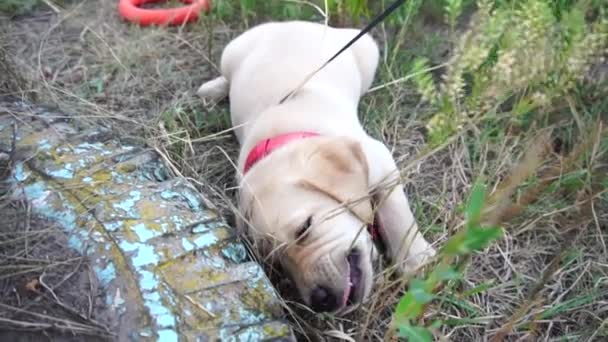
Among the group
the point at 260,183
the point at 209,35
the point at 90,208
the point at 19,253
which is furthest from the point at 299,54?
the point at 19,253

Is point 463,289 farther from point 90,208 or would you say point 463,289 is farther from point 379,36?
point 379,36

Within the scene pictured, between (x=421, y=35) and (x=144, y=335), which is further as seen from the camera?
(x=421, y=35)

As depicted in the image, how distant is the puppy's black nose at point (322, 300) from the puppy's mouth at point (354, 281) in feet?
0.17

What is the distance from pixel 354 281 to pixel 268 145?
60cm

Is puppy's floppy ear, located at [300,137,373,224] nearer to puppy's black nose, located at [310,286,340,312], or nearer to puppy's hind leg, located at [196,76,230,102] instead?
puppy's black nose, located at [310,286,340,312]

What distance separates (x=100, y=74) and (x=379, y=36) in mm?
1336

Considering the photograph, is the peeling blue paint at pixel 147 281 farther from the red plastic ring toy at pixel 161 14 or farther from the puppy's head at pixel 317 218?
the red plastic ring toy at pixel 161 14

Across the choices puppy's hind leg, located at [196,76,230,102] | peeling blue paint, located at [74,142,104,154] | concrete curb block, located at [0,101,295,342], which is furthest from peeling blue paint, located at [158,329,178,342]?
puppy's hind leg, located at [196,76,230,102]

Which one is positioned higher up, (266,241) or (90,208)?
(90,208)

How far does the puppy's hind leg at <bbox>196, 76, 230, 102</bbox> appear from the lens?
3.73 m

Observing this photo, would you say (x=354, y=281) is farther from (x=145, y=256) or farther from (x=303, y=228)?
(x=145, y=256)

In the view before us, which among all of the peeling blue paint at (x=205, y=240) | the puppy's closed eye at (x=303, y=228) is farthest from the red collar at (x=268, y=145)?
the peeling blue paint at (x=205, y=240)

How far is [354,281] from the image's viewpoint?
2.50 metres

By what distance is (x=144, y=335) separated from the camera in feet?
6.01
